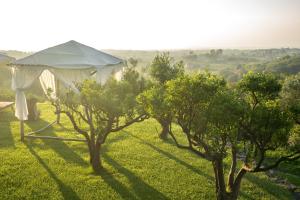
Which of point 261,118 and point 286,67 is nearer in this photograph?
point 261,118

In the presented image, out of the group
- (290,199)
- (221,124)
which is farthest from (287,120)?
(290,199)

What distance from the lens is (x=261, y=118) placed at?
7.37 meters

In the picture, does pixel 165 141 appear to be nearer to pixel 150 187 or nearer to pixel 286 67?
pixel 150 187

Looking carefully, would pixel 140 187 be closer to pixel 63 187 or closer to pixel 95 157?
pixel 95 157

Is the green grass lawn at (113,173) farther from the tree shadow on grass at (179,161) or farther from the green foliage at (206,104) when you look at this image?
the green foliage at (206,104)

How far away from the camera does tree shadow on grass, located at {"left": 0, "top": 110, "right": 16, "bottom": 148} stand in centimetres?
1532

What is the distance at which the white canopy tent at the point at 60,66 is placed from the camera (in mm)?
15203

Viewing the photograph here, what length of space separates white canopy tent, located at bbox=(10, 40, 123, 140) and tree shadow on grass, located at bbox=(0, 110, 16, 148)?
1219 millimetres

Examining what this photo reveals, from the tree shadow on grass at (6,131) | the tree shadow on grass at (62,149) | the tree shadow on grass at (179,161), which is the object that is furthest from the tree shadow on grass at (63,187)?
the tree shadow on grass at (179,161)

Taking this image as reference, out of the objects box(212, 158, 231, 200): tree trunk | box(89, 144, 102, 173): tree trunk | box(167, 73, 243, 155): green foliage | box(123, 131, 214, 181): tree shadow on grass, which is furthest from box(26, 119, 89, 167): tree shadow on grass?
box(167, 73, 243, 155): green foliage

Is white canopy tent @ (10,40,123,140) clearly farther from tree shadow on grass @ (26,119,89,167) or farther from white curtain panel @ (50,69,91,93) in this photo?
tree shadow on grass @ (26,119,89,167)

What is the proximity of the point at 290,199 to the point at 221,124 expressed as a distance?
574cm

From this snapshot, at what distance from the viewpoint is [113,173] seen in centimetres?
1218

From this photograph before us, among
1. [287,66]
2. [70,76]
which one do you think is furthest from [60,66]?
[287,66]
